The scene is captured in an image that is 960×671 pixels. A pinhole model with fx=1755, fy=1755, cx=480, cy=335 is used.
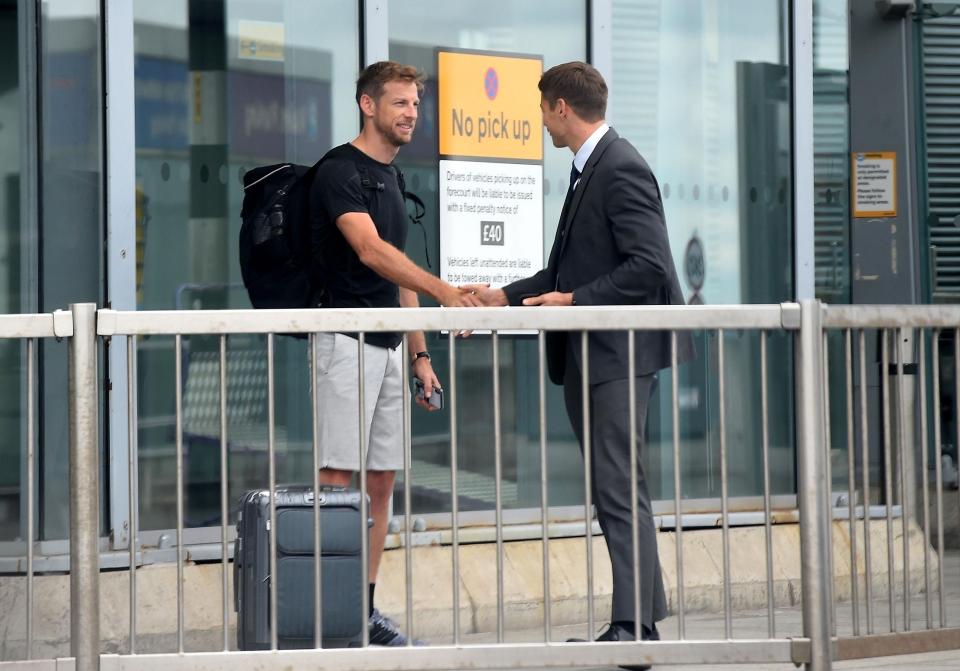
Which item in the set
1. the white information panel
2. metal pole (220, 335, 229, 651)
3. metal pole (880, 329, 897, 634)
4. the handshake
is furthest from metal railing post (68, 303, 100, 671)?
the white information panel

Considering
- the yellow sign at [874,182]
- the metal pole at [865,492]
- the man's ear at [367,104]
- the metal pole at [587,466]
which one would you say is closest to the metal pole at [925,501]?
the metal pole at [865,492]

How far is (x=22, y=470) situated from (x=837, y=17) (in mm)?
4570

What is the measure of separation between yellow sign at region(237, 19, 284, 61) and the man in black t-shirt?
92 cm

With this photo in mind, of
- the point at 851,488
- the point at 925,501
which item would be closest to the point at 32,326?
the point at 851,488

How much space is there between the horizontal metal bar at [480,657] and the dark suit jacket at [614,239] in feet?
3.10

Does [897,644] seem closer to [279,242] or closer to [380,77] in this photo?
[279,242]

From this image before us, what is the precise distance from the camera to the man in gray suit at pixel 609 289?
5.27 meters

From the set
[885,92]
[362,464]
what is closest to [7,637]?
[362,464]

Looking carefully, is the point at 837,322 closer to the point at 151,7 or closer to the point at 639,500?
the point at 639,500

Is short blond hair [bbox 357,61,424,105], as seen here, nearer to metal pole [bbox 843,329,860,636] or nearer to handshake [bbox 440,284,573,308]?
handshake [bbox 440,284,573,308]

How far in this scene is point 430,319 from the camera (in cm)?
477

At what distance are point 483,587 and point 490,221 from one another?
5.27 ft

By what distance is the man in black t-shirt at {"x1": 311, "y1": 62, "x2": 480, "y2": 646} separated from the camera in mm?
5898

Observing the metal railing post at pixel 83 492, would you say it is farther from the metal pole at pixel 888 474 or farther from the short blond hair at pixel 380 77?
the metal pole at pixel 888 474
